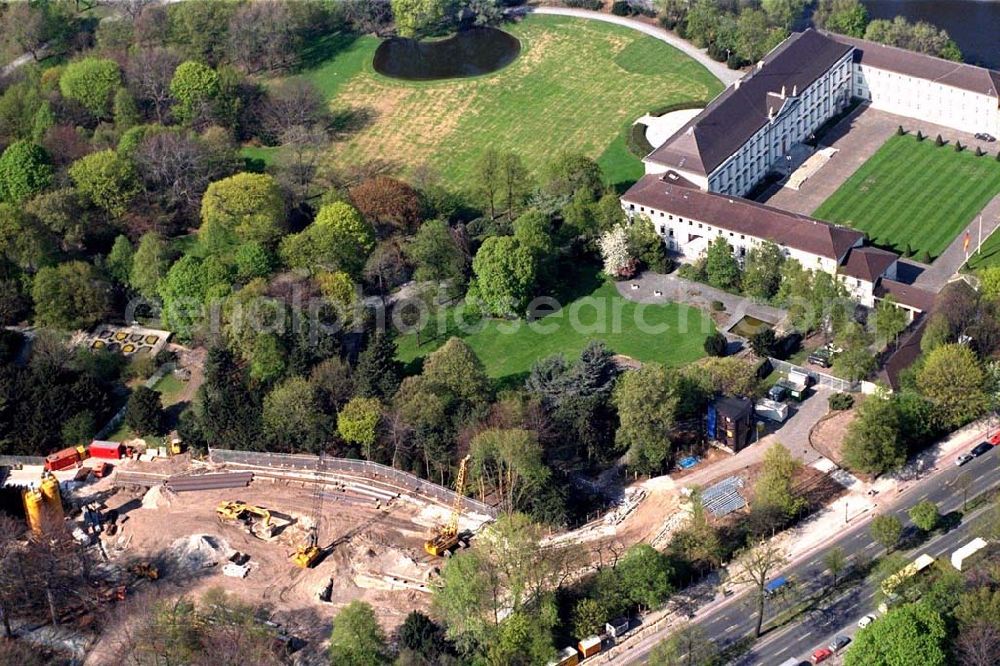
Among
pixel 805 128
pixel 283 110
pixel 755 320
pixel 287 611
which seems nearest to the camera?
pixel 287 611

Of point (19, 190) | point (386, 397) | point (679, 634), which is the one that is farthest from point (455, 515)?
point (19, 190)

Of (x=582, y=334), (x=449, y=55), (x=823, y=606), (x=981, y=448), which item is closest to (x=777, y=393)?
(x=981, y=448)

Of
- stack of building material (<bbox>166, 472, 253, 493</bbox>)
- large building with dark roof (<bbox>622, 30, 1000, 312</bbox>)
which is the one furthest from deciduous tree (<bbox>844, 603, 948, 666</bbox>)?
stack of building material (<bbox>166, 472, 253, 493</bbox>)

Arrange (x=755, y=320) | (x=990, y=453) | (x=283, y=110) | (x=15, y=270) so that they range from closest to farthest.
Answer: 1. (x=990, y=453)
2. (x=755, y=320)
3. (x=15, y=270)
4. (x=283, y=110)

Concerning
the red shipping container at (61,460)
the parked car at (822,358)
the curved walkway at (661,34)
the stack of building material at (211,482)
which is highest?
the curved walkway at (661,34)

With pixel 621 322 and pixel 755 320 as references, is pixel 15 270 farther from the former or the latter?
pixel 755 320

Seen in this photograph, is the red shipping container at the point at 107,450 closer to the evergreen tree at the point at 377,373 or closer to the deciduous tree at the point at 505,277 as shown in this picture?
the evergreen tree at the point at 377,373

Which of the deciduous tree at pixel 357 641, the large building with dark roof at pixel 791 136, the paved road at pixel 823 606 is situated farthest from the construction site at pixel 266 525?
the large building with dark roof at pixel 791 136
